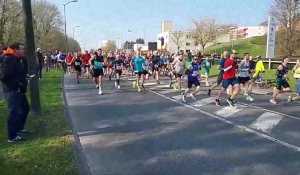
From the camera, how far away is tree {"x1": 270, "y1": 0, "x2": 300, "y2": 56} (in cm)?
5000

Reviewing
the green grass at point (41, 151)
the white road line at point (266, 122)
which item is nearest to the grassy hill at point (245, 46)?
the white road line at point (266, 122)

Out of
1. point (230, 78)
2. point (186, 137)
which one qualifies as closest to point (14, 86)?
point (186, 137)

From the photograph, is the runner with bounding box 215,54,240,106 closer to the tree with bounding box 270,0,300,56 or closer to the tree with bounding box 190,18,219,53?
the tree with bounding box 270,0,300,56

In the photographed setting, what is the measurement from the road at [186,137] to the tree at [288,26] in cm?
3880

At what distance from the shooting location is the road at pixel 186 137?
637 centimetres

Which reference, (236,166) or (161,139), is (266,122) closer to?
(161,139)

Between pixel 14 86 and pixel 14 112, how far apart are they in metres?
0.53

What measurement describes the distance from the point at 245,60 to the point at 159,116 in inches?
239

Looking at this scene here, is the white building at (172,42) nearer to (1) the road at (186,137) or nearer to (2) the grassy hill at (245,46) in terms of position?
(2) the grassy hill at (245,46)

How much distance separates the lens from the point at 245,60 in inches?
620

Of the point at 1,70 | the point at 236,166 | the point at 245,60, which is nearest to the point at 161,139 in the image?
→ the point at 236,166

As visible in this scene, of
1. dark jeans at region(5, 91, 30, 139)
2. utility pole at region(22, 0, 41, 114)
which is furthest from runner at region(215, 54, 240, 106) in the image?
dark jeans at region(5, 91, 30, 139)

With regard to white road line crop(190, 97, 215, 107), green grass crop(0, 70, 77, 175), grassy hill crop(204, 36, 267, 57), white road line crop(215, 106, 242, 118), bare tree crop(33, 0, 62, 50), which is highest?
bare tree crop(33, 0, 62, 50)

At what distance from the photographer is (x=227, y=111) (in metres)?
12.2
